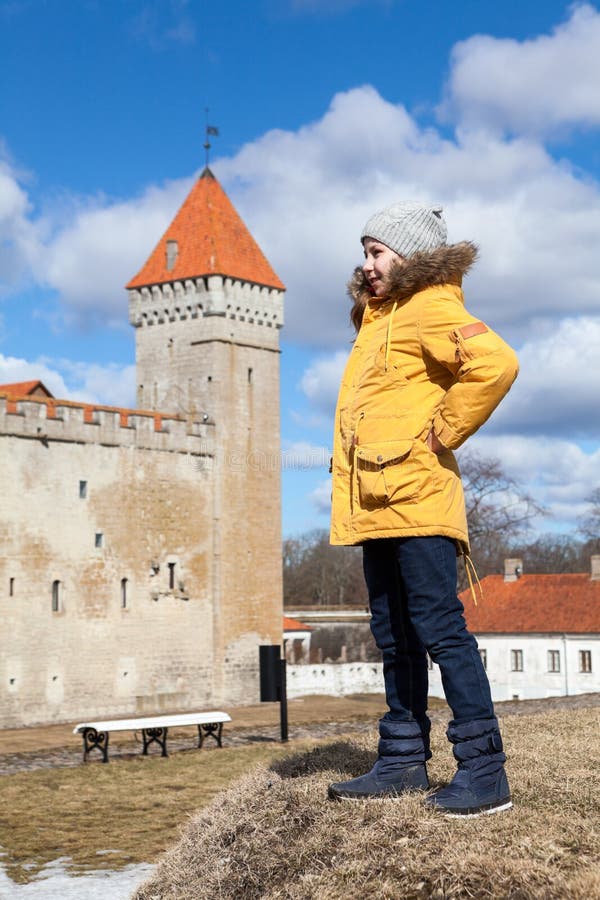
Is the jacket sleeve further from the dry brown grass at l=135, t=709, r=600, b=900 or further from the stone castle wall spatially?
the stone castle wall

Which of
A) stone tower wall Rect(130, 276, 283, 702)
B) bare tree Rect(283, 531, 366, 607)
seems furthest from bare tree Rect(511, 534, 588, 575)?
stone tower wall Rect(130, 276, 283, 702)

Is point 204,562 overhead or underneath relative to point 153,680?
overhead

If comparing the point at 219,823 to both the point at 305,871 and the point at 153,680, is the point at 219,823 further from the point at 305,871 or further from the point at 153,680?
the point at 153,680

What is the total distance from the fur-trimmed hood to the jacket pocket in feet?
Result: 2.42

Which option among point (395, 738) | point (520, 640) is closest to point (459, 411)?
point (395, 738)

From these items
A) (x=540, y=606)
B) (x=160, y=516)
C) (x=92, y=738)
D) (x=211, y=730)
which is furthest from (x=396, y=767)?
(x=540, y=606)

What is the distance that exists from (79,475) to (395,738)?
2654 centimetres

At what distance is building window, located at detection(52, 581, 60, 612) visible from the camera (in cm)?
2998

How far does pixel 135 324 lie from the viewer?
36.2 m

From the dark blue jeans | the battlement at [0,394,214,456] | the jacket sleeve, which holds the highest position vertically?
the battlement at [0,394,214,456]

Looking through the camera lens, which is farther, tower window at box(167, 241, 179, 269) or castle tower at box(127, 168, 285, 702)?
tower window at box(167, 241, 179, 269)

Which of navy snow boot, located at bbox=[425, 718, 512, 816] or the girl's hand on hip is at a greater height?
the girl's hand on hip

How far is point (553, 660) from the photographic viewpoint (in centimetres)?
4138

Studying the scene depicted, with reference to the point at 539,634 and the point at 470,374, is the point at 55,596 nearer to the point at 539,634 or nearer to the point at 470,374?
the point at 539,634
